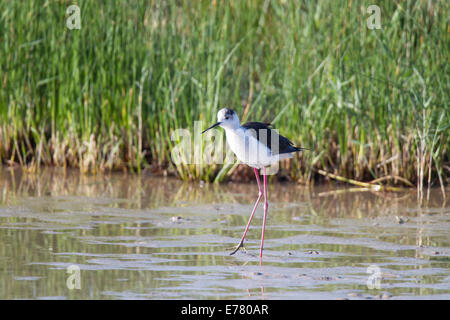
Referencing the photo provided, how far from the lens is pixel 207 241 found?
6023mm

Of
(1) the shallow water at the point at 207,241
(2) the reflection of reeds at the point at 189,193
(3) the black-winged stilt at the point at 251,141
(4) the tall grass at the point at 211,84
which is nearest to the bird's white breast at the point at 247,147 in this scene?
(3) the black-winged stilt at the point at 251,141

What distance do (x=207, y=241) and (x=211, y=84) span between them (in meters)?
2.58

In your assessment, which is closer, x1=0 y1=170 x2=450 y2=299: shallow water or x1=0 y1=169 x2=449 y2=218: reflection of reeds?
x1=0 y1=170 x2=450 y2=299: shallow water

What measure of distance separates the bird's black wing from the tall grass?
60.2 inches

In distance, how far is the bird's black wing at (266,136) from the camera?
6145mm

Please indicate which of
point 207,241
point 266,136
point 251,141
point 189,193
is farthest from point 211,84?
point 207,241

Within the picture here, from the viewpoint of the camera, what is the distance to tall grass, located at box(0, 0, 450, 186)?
7977 mm

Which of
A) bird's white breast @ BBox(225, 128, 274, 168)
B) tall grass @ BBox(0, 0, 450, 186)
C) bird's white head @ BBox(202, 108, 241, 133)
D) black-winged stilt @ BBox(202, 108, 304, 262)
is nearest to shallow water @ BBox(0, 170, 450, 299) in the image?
tall grass @ BBox(0, 0, 450, 186)

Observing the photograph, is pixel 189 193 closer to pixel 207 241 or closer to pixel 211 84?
pixel 211 84

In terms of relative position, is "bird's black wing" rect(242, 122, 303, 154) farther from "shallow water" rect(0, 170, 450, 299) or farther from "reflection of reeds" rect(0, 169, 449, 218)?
"reflection of reeds" rect(0, 169, 449, 218)

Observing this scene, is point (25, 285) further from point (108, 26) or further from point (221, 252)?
point (108, 26)

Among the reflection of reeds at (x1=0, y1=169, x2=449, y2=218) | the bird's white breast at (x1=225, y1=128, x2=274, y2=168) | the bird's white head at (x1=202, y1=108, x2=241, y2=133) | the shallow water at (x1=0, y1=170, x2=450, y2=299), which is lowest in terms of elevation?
the shallow water at (x1=0, y1=170, x2=450, y2=299)

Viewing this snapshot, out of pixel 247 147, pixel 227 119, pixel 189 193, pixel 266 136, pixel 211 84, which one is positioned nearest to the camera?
pixel 227 119

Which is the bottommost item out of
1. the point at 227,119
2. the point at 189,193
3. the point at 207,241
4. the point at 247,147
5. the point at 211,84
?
the point at 207,241
